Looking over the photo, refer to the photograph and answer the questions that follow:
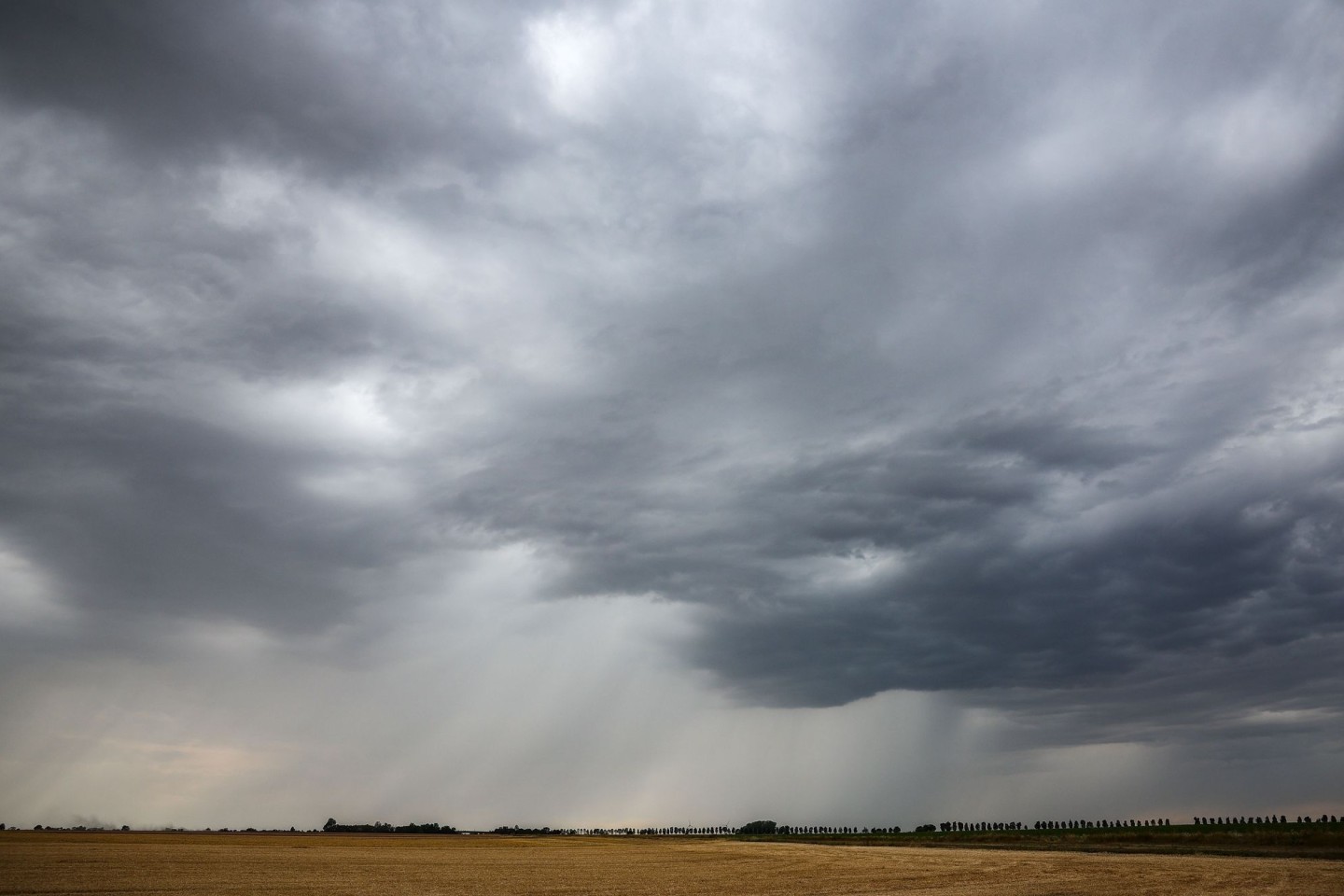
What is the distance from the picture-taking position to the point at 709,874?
172 ft

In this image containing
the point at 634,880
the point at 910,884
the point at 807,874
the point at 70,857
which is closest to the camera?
the point at 910,884

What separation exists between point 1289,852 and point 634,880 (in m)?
63.3

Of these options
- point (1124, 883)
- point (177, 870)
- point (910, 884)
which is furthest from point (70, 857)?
point (1124, 883)

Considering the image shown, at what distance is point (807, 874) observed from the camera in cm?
5162

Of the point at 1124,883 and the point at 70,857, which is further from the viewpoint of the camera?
the point at 70,857

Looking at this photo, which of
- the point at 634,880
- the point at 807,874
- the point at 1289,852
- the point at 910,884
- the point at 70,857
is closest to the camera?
the point at 910,884

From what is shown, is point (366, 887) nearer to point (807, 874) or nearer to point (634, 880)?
point (634, 880)

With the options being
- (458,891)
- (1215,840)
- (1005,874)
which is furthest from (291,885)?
(1215,840)

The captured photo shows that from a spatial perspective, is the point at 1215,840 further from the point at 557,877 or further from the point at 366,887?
the point at 366,887

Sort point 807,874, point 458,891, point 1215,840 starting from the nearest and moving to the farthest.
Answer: point 458,891 → point 807,874 → point 1215,840

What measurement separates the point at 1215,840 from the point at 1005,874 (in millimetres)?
69842

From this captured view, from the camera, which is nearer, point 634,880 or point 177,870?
point 634,880

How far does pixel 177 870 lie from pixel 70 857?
665 inches

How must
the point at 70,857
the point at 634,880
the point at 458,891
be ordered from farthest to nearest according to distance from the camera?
the point at 70,857, the point at 634,880, the point at 458,891
